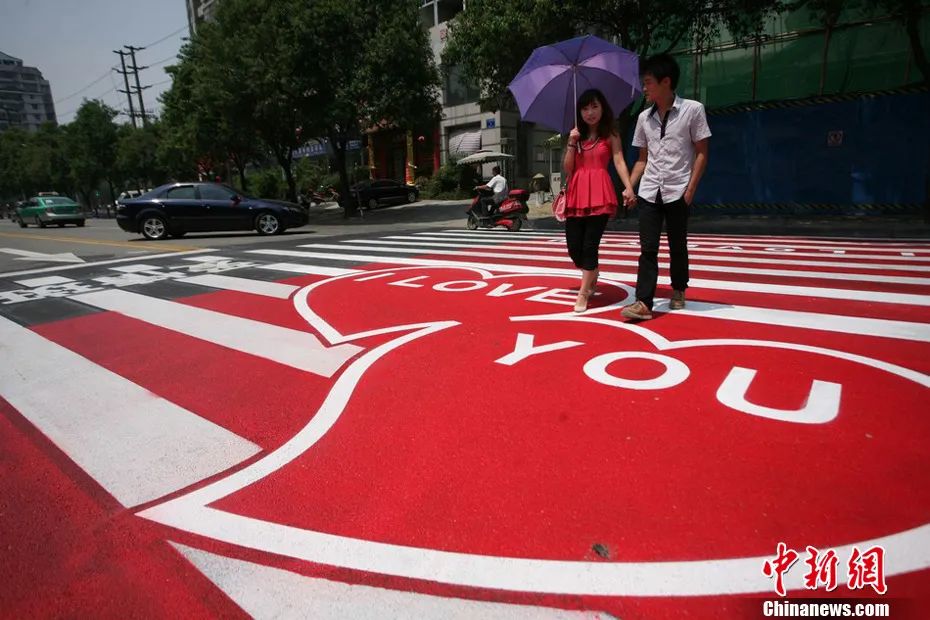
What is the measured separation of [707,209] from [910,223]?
498 centimetres

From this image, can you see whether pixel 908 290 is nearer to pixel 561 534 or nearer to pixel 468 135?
pixel 561 534

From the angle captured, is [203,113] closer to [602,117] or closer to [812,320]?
[602,117]

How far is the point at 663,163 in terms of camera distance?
4203 mm

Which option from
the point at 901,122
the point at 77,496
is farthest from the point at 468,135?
the point at 77,496

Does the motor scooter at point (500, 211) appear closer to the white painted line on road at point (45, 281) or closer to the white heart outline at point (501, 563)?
the white painted line on road at point (45, 281)

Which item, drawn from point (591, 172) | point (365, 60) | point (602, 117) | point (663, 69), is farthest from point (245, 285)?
point (365, 60)

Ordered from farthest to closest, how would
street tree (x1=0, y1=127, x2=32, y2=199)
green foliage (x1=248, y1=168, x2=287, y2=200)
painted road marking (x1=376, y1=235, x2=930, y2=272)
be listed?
street tree (x1=0, y1=127, x2=32, y2=199) → green foliage (x1=248, y1=168, x2=287, y2=200) → painted road marking (x1=376, y1=235, x2=930, y2=272)

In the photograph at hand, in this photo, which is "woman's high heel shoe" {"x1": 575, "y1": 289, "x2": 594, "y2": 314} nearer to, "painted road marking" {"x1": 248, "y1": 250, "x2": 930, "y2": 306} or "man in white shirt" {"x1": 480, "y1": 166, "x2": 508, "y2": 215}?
"painted road marking" {"x1": 248, "y1": 250, "x2": 930, "y2": 306}

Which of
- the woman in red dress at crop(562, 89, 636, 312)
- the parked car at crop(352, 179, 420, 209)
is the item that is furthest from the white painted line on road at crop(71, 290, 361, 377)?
the parked car at crop(352, 179, 420, 209)

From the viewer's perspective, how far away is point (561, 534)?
180cm

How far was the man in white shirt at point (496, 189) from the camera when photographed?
44.4 feet

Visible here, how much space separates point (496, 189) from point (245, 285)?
8.17 meters

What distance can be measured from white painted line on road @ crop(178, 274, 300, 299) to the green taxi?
26.2m

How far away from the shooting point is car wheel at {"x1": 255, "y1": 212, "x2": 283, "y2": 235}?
49.6 ft
